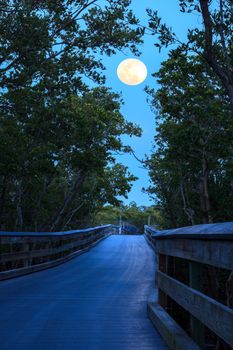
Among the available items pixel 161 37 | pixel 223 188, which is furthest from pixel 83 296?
pixel 223 188

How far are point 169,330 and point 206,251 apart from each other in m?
1.51

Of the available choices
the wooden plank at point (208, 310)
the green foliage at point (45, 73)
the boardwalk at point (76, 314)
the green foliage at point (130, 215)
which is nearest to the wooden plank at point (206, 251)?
the wooden plank at point (208, 310)

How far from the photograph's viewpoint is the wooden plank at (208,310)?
8.39 feet

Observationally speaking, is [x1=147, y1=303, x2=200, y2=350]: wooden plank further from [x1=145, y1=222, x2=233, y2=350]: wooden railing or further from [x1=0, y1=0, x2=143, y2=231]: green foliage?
[x1=0, y1=0, x2=143, y2=231]: green foliage

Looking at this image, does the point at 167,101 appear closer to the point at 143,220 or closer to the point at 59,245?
the point at 59,245

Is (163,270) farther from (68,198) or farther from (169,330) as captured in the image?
(68,198)

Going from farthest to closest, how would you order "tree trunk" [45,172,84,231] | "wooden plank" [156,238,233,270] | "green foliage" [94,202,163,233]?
"green foliage" [94,202,163,233] < "tree trunk" [45,172,84,231] < "wooden plank" [156,238,233,270]

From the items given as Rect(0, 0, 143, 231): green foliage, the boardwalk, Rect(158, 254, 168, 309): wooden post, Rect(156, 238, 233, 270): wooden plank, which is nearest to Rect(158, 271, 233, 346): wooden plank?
Rect(156, 238, 233, 270): wooden plank

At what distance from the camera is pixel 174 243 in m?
4.63

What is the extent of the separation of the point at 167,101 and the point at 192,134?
1.94 m

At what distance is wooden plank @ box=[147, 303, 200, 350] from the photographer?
3.63 m

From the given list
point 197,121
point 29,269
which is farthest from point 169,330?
point 197,121

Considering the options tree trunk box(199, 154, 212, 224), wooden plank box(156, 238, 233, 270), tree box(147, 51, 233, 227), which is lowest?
wooden plank box(156, 238, 233, 270)

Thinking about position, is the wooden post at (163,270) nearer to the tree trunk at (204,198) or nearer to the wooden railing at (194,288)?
the wooden railing at (194,288)
